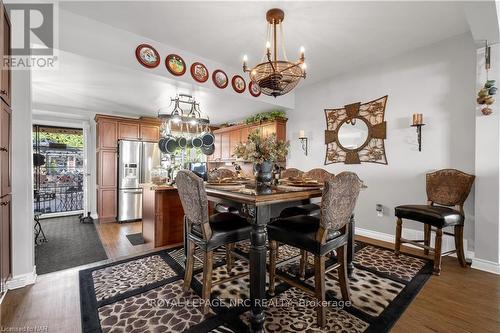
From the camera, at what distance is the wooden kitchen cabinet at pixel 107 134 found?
4.61 m

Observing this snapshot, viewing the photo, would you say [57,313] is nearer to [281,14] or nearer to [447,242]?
[281,14]

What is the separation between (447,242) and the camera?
292 centimetres

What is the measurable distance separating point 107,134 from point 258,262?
15.0 ft

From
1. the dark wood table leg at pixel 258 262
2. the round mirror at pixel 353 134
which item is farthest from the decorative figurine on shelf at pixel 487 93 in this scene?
the dark wood table leg at pixel 258 262

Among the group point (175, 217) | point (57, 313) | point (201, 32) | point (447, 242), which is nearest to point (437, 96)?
point (447, 242)

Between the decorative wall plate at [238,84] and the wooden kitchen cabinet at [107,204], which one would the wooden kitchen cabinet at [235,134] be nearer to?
the decorative wall plate at [238,84]

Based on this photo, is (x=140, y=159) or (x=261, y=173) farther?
(x=140, y=159)

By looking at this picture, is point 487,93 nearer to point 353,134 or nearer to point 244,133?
point 353,134

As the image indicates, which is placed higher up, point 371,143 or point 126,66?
point 126,66

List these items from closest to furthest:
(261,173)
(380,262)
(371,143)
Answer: (261,173), (380,262), (371,143)

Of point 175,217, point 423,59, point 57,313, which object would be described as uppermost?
point 423,59

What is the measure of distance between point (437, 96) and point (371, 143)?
3.24 ft

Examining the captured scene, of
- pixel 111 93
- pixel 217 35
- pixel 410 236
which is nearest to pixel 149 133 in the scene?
pixel 111 93

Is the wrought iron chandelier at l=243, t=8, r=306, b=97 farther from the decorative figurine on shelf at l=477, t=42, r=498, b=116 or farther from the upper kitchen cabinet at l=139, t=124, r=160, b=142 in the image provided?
the upper kitchen cabinet at l=139, t=124, r=160, b=142
